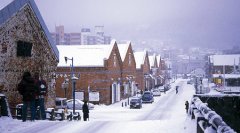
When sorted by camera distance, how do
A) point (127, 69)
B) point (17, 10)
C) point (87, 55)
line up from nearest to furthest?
point (17, 10)
point (87, 55)
point (127, 69)

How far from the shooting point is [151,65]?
81750 millimetres

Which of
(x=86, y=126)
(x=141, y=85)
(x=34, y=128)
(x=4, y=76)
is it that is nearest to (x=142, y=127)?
(x=86, y=126)

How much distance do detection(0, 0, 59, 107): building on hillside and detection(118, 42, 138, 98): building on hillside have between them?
1227 inches

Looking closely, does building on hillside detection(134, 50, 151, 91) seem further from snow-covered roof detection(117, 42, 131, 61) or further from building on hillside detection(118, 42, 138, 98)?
snow-covered roof detection(117, 42, 131, 61)

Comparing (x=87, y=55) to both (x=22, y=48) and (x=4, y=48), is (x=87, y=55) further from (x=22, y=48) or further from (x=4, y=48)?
(x=4, y=48)

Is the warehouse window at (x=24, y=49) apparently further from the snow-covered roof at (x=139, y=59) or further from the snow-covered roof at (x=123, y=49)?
the snow-covered roof at (x=139, y=59)

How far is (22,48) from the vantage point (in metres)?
18.6

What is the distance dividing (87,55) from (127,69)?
11.2 m

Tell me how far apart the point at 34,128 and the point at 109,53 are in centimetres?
3376

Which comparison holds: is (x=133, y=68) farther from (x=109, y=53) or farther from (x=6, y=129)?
(x=6, y=129)

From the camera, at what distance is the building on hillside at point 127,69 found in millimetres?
52838

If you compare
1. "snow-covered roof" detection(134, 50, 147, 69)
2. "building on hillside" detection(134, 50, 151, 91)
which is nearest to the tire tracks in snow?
"building on hillside" detection(134, 50, 151, 91)

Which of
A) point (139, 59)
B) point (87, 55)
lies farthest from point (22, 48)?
point (139, 59)

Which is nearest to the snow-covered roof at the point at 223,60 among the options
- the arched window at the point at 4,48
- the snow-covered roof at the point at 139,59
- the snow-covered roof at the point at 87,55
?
the snow-covered roof at the point at 139,59
